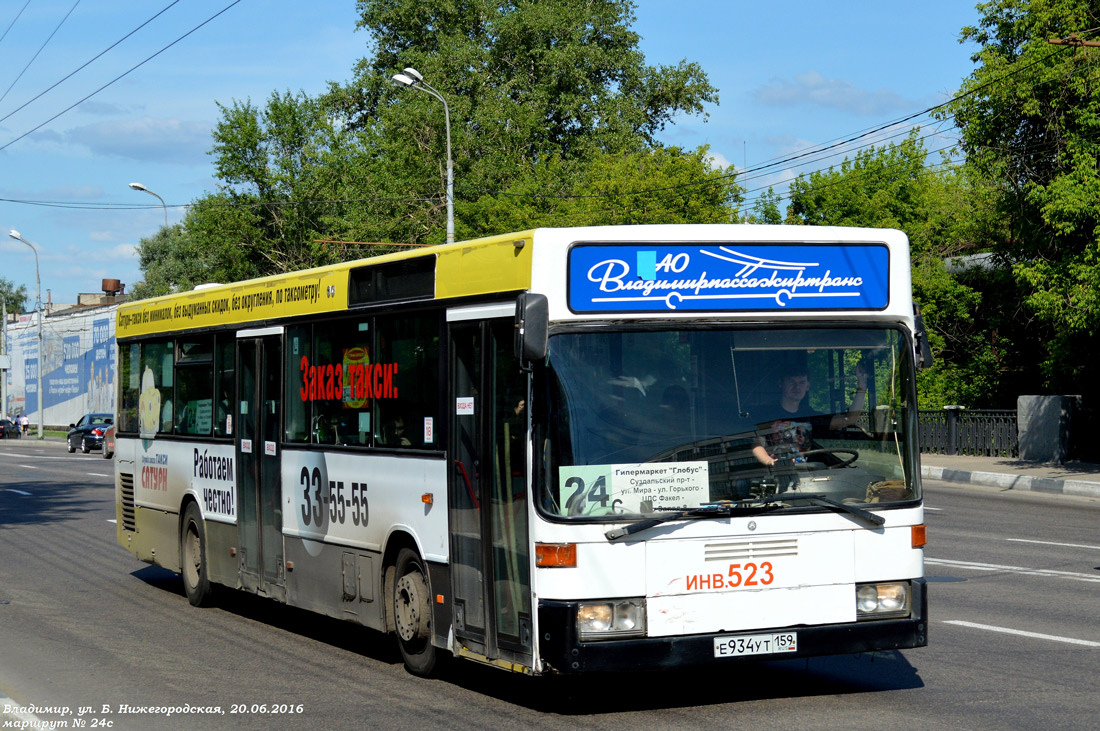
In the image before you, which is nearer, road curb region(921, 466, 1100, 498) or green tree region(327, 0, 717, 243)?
road curb region(921, 466, 1100, 498)

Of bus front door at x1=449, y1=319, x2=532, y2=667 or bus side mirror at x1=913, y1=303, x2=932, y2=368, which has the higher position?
bus side mirror at x1=913, y1=303, x2=932, y2=368

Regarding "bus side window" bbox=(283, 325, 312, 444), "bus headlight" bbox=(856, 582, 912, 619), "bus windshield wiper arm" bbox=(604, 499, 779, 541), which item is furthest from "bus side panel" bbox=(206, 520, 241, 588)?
"bus headlight" bbox=(856, 582, 912, 619)

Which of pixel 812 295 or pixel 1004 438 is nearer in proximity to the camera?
pixel 812 295

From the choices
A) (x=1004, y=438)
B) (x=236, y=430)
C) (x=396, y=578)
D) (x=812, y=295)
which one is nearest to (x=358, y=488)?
(x=396, y=578)

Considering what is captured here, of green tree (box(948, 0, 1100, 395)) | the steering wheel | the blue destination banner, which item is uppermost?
green tree (box(948, 0, 1100, 395))

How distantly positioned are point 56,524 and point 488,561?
14878 millimetres

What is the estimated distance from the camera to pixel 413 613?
8594 mm

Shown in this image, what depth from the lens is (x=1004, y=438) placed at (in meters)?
31.0

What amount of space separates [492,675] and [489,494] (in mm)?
1680

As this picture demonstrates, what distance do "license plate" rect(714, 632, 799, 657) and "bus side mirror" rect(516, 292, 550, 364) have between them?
1841mm

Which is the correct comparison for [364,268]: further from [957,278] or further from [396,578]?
[957,278]

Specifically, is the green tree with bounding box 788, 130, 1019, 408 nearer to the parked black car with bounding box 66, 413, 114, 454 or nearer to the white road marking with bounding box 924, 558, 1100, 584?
the white road marking with bounding box 924, 558, 1100, 584

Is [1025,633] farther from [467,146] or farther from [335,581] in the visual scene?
[467,146]

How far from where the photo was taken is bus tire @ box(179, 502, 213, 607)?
12.3 metres
